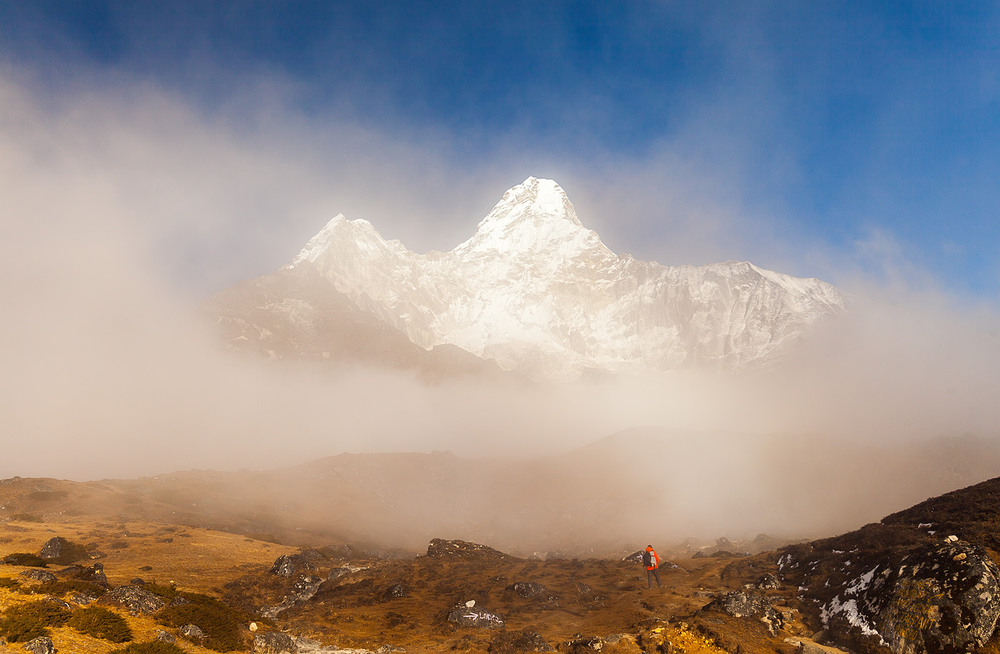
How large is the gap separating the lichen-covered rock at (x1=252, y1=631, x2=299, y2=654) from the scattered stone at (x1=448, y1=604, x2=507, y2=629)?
8482mm

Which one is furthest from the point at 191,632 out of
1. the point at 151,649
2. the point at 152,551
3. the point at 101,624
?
the point at 152,551

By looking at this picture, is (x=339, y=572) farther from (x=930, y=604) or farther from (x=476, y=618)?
(x=930, y=604)

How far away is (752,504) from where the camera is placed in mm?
111750

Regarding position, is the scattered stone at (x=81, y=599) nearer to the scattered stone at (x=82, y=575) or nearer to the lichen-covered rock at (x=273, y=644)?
the scattered stone at (x=82, y=575)

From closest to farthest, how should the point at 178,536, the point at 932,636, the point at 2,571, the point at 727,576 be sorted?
the point at 932,636 → the point at 2,571 → the point at 727,576 → the point at 178,536

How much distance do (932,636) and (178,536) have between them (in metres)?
57.8

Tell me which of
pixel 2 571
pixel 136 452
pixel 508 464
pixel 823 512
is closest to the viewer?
pixel 2 571

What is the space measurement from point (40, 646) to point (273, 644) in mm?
7520

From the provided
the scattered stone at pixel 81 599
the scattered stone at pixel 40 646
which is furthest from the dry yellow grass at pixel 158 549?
the scattered stone at pixel 40 646

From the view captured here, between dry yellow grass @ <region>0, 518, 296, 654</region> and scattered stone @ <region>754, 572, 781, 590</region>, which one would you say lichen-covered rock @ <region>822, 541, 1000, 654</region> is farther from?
dry yellow grass @ <region>0, 518, 296, 654</region>

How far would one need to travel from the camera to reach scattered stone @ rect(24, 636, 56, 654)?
13523 mm

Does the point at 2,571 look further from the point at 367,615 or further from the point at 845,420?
the point at 845,420

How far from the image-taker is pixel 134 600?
18672mm

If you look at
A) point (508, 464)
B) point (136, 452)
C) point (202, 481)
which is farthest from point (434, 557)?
point (136, 452)
